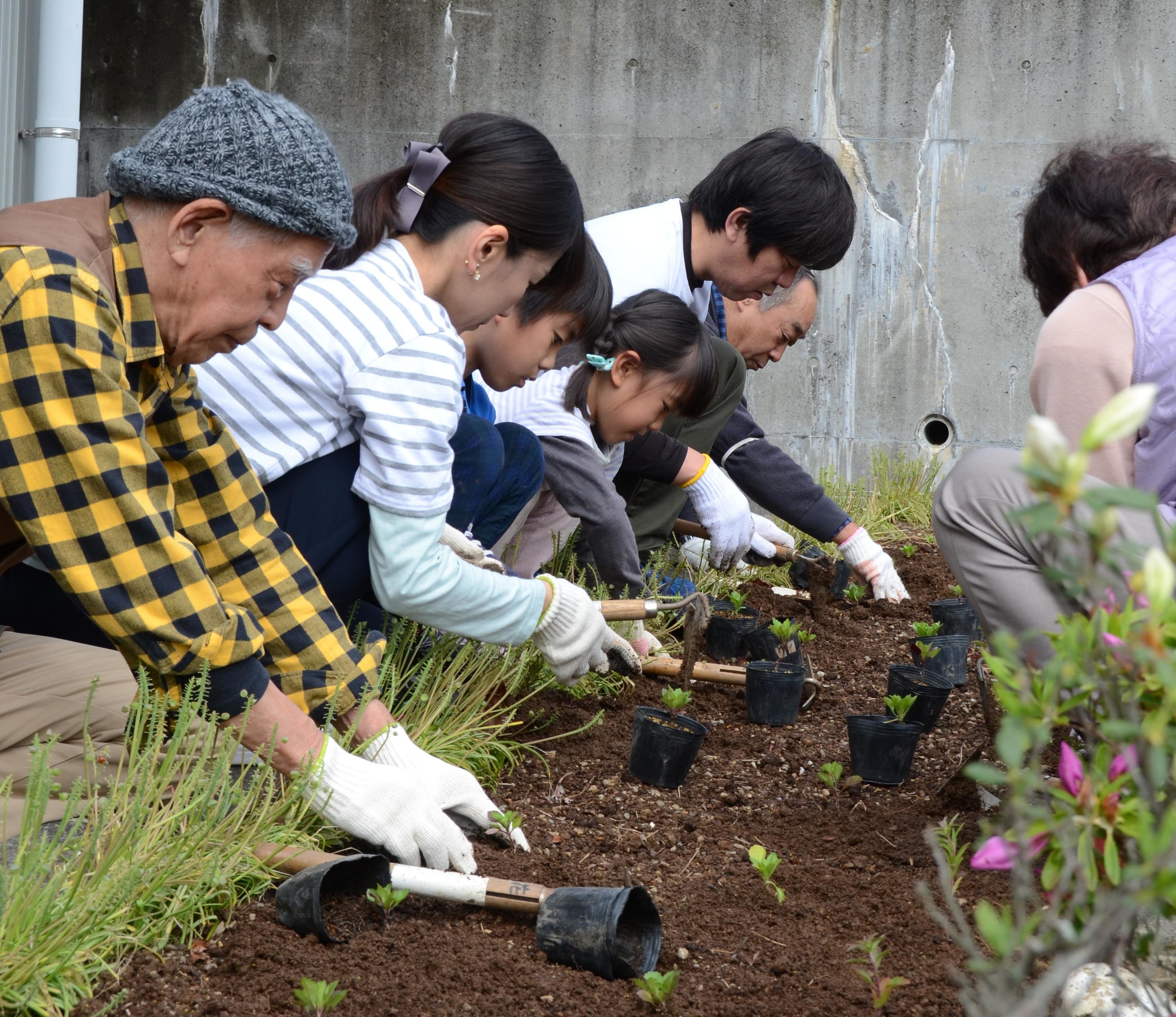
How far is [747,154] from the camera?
3629mm

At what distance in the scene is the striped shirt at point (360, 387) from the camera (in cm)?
220

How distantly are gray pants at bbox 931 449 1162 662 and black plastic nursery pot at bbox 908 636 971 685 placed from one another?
1.12 meters

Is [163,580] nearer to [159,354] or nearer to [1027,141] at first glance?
[159,354]

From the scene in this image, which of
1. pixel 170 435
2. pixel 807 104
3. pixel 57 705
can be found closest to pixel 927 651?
pixel 170 435

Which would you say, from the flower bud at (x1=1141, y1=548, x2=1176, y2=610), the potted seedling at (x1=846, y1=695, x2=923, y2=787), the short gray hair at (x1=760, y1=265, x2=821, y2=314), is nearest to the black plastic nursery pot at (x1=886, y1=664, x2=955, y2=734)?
the potted seedling at (x1=846, y1=695, x2=923, y2=787)

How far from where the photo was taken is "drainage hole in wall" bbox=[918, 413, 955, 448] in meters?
6.23

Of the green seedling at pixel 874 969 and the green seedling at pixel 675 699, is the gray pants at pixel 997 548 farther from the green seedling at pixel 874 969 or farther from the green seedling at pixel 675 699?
the green seedling at pixel 675 699

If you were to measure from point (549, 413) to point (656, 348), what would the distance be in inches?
14.4

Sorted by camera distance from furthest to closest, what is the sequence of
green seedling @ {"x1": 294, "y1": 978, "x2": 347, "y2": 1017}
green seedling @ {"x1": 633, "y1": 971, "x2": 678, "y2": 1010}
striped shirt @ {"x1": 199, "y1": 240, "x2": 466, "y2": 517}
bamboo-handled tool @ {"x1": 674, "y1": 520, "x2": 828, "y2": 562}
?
bamboo-handled tool @ {"x1": 674, "y1": 520, "x2": 828, "y2": 562} → striped shirt @ {"x1": 199, "y1": 240, "x2": 466, "y2": 517} → green seedling @ {"x1": 633, "y1": 971, "x2": 678, "y2": 1010} → green seedling @ {"x1": 294, "y1": 978, "x2": 347, "y2": 1017}

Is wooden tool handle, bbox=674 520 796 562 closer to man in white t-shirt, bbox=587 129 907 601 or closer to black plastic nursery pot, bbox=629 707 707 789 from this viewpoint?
man in white t-shirt, bbox=587 129 907 601

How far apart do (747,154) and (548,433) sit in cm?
117

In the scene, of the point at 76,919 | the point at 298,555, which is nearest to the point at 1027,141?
the point at 298,555

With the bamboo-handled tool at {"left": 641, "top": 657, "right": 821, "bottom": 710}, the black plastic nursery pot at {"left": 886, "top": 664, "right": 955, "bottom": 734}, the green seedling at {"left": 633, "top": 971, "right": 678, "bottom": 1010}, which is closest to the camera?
the green seedling at {"left": 633, "top": 971, "right": 678, "bottom": 1010}

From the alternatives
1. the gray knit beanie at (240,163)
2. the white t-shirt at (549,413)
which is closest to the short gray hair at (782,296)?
the white t-shirt at (549,413)
